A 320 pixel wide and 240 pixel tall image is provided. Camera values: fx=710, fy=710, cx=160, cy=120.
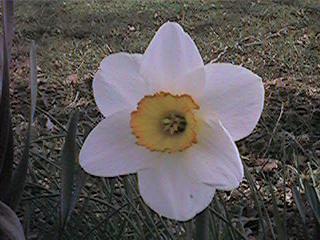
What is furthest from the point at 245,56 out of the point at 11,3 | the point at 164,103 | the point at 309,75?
the point at 164,103

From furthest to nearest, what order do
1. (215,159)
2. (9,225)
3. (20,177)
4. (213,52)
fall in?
(213,52), (20,177), (9,225), (215,159)

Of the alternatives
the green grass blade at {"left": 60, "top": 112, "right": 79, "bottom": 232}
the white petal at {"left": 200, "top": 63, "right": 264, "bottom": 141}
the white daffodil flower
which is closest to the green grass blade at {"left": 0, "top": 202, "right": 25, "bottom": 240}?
the green grass blade at {"left": 60, "top": 112, "right": 79, "bottom": 232}

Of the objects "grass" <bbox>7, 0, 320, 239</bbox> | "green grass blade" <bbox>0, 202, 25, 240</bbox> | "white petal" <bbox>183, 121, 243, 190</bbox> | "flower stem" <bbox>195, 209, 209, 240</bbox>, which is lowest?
"grass" <bbox>7, 0, 320, 239</bbox>

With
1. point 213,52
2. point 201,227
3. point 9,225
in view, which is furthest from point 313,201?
point 213,52

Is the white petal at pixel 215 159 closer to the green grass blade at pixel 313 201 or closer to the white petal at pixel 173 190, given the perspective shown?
the white petal at pixel 173 190

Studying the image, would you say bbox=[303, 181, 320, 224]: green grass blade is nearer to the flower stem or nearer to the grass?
the flower stem

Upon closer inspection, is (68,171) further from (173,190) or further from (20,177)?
(173,190)

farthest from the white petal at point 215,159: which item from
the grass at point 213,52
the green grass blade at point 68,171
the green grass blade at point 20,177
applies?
the grass at point 213,52
